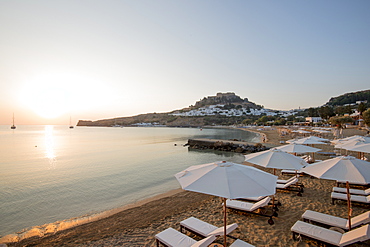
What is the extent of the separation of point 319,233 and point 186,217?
345 cm

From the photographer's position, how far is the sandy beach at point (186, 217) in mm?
4535

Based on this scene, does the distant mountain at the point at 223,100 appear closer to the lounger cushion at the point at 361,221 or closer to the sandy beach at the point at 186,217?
the sandy beach at the point at 186,217

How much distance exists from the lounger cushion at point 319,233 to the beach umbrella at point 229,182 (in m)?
1.44

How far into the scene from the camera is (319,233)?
12.5 feet

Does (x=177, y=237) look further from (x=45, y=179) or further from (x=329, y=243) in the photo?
(x=45, y=179)

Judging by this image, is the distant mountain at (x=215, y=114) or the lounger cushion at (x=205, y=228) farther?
the distant mountain at (x=215, y=114)

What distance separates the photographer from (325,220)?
170 inches

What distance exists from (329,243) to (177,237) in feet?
9.07

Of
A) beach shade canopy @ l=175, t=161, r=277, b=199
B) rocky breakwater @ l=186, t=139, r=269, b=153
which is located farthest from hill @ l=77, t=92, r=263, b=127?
beach shade canopy @ l=175, t=161, r=277, b=199

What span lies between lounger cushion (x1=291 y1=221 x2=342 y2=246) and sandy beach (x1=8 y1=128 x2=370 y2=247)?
0.29 m

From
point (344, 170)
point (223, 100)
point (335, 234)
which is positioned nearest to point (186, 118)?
point (223, 100)

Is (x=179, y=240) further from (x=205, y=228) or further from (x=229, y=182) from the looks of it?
(x=229, y=182)

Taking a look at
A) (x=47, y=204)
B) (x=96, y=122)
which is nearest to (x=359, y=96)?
(x=47, y=204)

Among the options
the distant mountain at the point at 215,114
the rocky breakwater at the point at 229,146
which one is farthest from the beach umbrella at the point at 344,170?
the distant mountain at the point at 215,114
